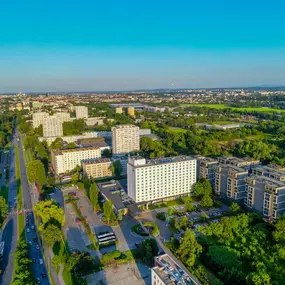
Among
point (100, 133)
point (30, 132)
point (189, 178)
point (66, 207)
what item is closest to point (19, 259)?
point (66, 207)

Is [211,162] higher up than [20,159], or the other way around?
[211,162]

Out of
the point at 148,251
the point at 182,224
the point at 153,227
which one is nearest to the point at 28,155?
the point at 153,227

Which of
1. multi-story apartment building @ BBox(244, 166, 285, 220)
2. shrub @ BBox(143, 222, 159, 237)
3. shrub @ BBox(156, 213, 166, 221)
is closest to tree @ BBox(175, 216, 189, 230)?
shrub @ BBox(143, 222, 159, 237)

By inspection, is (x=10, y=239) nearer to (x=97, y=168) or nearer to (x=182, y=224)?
(x=182, y=224)

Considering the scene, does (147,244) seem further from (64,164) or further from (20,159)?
(20,159)

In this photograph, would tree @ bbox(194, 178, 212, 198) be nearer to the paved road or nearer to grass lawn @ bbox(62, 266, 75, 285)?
grass lawn @ bbox(62, 266, 75, 285)

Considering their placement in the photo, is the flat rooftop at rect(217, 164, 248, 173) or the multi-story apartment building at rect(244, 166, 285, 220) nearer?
the multi-story apartment building at rect(244, 166, 285, 220)
